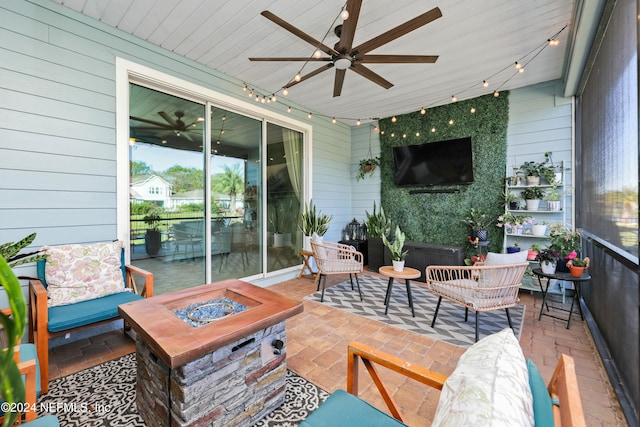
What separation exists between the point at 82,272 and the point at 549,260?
15.6 feet

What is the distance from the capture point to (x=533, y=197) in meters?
4.08

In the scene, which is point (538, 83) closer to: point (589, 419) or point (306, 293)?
point (589, 419)

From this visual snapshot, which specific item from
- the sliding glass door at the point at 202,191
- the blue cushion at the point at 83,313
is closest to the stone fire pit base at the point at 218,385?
the blue cushion at the point at 83,313

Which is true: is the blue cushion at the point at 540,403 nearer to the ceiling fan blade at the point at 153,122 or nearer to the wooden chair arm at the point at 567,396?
the wooden chair arm at the point at 567,396

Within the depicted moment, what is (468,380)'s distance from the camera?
838 mm

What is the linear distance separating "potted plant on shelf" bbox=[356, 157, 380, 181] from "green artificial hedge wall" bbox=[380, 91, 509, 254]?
5.5 inches

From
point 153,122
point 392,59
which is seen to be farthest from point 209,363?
point 153,122

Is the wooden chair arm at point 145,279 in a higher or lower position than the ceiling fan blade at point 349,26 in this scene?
lower

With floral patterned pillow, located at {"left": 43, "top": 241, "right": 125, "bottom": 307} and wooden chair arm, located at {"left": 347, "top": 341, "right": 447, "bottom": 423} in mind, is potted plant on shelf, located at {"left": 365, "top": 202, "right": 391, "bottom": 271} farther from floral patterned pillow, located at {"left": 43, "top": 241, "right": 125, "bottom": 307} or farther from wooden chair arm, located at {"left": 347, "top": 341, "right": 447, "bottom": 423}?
floral patterned pillow, located at {"left": 43, "top": 241, "right": 125, "bottom": 307}

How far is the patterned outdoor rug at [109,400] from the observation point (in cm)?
171

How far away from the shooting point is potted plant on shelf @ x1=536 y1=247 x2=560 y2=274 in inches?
119

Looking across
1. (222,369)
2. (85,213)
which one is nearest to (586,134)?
(222,369)

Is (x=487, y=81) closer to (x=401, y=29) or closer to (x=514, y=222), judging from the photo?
(x=514, y=222)

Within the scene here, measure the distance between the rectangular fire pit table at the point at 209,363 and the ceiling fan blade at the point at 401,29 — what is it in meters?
2.22
